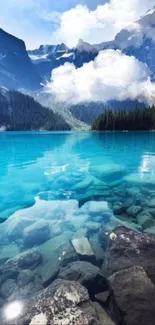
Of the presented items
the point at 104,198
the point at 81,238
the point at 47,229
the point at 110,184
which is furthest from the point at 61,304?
the point at 110,184

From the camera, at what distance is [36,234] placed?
45.2 ft

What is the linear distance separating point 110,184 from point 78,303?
17.8m

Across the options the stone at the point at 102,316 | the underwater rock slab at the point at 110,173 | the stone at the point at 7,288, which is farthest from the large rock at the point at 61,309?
the underwater rock slab at the point at 110,173

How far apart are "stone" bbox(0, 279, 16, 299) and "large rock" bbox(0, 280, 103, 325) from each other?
128 centimetres

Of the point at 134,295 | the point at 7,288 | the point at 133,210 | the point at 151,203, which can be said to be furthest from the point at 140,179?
the point at 134,295

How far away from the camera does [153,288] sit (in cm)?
730

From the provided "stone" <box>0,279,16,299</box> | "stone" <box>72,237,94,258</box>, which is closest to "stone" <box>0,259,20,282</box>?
"stone" <box>0,279,16,299</box>

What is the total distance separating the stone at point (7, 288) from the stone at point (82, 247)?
3.11 meters

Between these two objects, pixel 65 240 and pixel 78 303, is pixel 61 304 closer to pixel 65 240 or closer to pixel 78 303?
pixel 78 303

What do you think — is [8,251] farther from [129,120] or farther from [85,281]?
[129,120]

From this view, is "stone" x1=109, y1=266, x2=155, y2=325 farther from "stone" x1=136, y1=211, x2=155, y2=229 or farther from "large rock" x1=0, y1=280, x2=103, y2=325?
"stone" x1=136, y1=211, x2=155, y2=229

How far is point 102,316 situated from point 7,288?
418cm

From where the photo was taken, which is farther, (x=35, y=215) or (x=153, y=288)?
(x=35, y=215)

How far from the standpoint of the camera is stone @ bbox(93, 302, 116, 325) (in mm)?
6465
